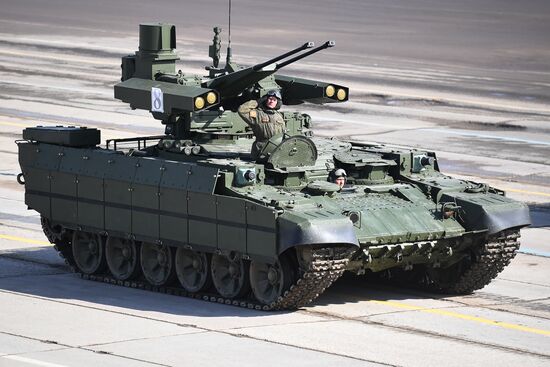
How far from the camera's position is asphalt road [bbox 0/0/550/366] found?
22.5 meters

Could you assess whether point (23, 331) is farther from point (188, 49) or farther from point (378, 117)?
point (188, 49)

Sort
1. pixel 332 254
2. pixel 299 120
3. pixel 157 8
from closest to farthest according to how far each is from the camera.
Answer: pixel 332 254 < pixel 299 120 < pixel 157 8

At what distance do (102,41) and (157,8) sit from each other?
20.0 meters

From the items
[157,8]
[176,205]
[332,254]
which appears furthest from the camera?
[157,8]

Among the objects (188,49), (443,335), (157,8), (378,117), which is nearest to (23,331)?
(443,335)

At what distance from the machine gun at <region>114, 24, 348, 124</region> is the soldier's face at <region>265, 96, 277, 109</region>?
1.82 feet

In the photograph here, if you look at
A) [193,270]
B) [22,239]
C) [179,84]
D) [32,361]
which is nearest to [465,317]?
[193,270]

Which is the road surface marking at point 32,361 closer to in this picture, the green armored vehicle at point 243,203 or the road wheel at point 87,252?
the green armored vehicle at point 243,203

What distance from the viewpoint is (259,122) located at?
2645 centimetres

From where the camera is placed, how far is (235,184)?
25.2 metres

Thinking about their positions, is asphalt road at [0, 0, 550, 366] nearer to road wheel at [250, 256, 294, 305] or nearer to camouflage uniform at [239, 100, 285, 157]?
road wheel at [250, 256, 294, 305]

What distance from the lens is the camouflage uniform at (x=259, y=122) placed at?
26.4 metres

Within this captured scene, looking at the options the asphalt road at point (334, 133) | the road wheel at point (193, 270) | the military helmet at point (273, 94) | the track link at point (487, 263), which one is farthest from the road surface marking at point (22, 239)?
the track link at point (487, 263)

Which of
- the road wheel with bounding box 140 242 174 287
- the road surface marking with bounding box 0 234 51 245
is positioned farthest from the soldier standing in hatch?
the road surface marking with bounding box 0 234 51 245
